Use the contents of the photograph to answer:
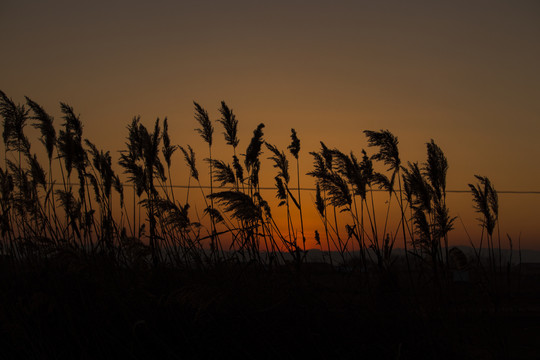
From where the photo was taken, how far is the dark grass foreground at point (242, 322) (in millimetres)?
2283

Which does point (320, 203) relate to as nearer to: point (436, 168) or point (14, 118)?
point (436, 168)

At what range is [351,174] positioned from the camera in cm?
431

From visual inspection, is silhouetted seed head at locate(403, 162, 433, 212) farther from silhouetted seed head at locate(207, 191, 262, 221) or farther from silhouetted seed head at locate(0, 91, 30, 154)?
silhouetted seed head at locate(0, 91, 30, 154)

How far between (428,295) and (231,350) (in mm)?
1565

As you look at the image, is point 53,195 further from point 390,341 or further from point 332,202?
point 390,341

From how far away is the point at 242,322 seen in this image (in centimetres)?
240

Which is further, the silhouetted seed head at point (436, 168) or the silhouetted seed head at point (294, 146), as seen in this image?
the silhouetted seed head at point (294, 146)

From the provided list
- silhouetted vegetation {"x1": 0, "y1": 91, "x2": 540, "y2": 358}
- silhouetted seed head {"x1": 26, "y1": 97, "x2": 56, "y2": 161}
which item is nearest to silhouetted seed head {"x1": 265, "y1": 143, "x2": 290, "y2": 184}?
silhouetted vegetation {"x1": 0, "y1": 91, "x2": 540, "y2": 358}

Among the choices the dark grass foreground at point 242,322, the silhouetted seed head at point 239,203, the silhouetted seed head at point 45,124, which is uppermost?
the silhouetted seed head at point 45,124

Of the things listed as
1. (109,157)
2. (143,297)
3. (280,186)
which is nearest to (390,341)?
(143,297)

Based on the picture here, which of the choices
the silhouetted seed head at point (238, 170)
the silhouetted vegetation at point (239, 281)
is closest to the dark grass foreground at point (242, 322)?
the silhouetted vegetation at point (239, 281)

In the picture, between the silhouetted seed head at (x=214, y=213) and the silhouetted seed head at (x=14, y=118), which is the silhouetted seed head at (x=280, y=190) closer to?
the silhouetted seed head at (x=214, y=213)

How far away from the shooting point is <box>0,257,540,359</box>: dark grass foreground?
2283mm

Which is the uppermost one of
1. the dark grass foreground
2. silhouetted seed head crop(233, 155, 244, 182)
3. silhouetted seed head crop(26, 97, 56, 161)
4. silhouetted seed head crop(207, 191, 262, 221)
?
silhouetted seed head crop(26, 97, 56, 161)
